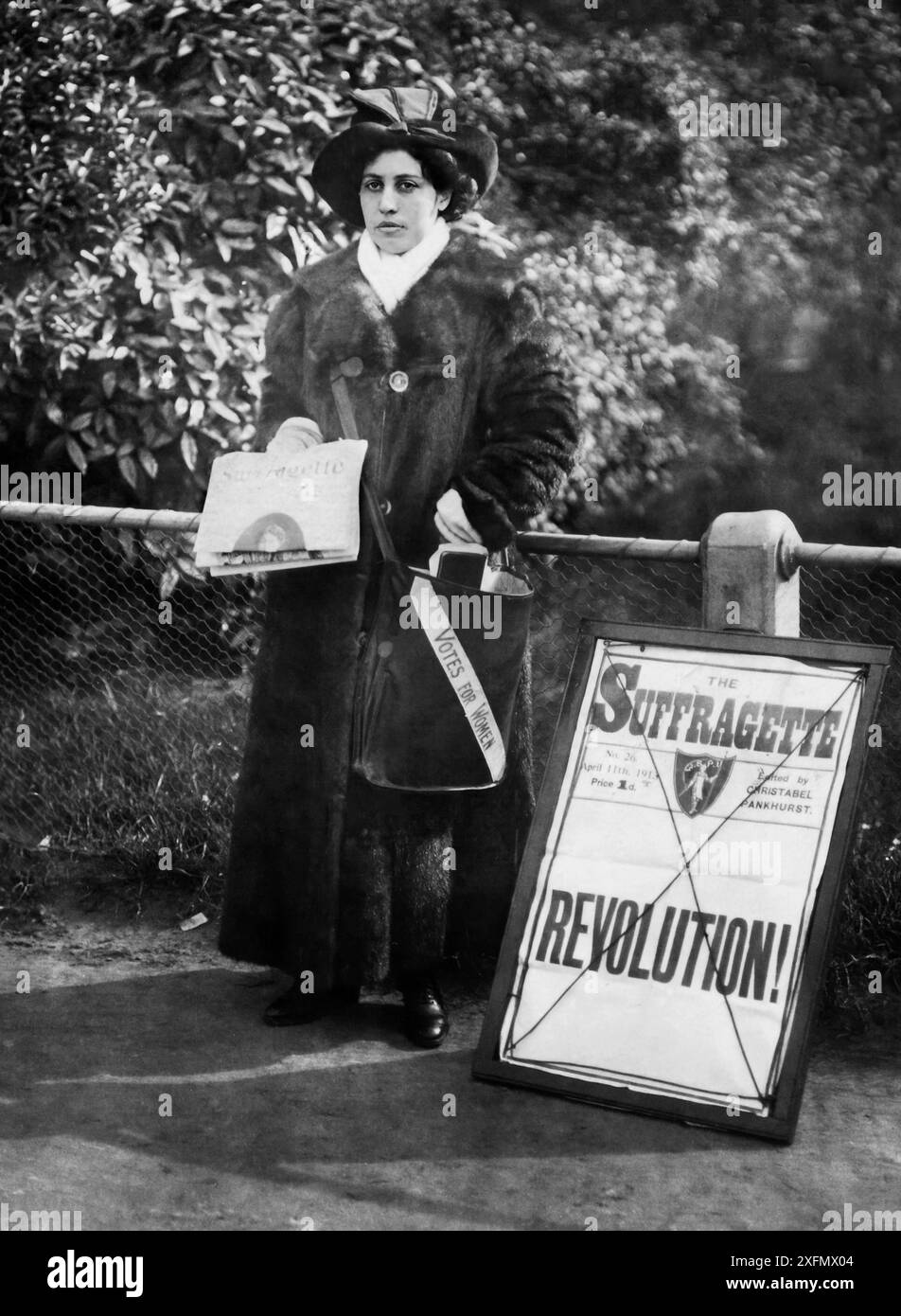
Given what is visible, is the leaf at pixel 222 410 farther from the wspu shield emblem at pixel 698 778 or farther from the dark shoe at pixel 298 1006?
the wspu shield emblem at pixel 698 778

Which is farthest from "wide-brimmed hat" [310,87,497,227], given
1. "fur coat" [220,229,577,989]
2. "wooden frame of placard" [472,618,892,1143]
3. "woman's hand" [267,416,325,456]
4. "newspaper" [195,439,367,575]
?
"wooden frame of placard" [472,618,892,1143]

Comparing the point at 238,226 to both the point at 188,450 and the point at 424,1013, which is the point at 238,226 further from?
the point at 424,1013

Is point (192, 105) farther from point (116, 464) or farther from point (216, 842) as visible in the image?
point (216, 842)

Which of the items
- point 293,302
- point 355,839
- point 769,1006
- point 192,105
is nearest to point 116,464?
point 192,105

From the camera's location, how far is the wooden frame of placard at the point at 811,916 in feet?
10.4

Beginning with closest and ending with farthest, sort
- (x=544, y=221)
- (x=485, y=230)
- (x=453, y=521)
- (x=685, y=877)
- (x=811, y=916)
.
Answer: (x=811, y=916) < (x=685, y=877) < (x=453, y=521) < (x=485, y=230) < (x=544, y=221)

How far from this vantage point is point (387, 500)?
3.74 metres

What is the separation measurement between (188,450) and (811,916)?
10.1 ft

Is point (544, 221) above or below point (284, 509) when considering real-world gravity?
above

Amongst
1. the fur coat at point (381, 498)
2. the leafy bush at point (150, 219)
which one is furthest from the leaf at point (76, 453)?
the fur coat at point (381, 498)

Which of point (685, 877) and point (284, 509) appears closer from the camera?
point (685, 877)

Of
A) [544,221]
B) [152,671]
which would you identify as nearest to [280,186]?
[544,221]

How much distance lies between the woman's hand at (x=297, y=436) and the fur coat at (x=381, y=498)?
0.04m

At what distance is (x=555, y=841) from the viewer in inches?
137
